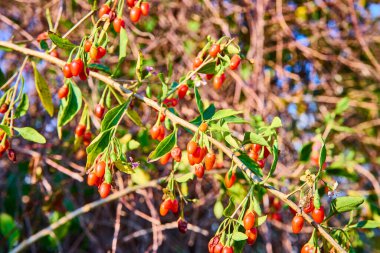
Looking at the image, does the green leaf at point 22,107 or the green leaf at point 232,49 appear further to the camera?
the green leaf at point 22,107

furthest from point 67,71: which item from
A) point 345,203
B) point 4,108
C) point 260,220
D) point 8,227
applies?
point 8,227

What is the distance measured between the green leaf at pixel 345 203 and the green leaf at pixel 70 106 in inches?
Result: 31.6

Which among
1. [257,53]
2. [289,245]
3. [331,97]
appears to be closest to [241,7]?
[257,53]

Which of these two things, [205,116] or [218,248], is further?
[205,116]

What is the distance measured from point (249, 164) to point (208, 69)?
30 centimetres

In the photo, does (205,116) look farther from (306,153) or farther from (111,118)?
(306,153)

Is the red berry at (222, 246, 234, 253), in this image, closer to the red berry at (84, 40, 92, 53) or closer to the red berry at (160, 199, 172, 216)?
the red berry at (160, 199, 172, 216)

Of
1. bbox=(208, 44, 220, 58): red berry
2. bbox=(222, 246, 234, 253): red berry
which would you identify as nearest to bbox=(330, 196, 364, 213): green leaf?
bbox=(222, 246, 234, 253): red berry

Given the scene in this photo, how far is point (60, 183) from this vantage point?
7.91 feet

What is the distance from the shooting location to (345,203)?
4.24 feet

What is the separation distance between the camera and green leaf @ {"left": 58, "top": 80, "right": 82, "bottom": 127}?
1562 millimetres

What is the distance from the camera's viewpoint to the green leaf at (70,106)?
1562 millimetres

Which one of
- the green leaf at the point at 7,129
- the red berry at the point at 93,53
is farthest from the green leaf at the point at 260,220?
the green leaf at the point at 7,129

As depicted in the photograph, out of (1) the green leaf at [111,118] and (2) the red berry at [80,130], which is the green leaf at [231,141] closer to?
(1) the green leaf at [111,118]
